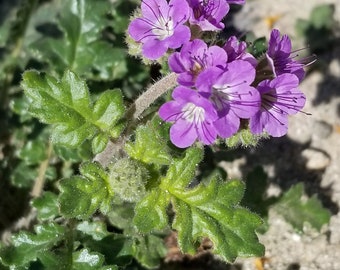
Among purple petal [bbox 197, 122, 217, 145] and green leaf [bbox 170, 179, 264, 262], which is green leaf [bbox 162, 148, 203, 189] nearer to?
green leaf [bbox 170, 179, 264, 262]

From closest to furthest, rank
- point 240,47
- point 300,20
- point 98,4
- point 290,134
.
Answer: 1. point 240,47
2. point 98,4
3. point 290,134
4. point 300,20

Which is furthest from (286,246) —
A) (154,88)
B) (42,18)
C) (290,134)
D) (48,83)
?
(42,18)

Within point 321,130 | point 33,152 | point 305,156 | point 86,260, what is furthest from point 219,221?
point 321,130

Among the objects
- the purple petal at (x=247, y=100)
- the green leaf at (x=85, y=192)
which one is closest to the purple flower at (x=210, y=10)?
the purple petal at (x=247, y=100)

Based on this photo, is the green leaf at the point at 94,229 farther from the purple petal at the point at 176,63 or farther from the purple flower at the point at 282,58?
the purple flower at the point at 282,58

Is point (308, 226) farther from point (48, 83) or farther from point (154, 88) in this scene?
point (48, 83)

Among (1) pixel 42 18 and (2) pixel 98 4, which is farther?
(1) pixel 42 18

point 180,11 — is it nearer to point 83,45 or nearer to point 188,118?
point 188,118
